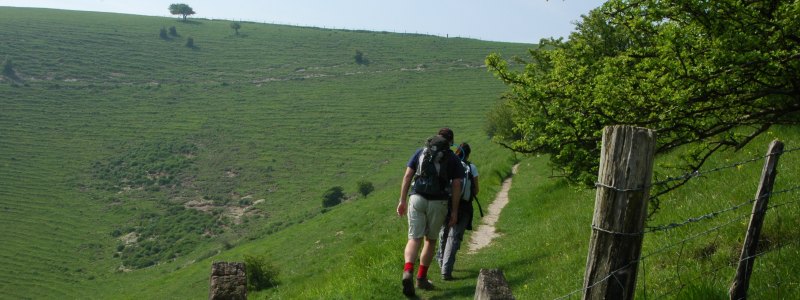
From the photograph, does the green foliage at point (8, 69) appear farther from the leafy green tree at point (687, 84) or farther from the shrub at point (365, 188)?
the leafy green tree at point (687, 84)

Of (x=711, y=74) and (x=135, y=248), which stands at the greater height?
(x=711, y=74)

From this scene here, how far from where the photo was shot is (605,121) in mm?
9047

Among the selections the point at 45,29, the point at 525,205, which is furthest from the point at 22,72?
the point at 525,205

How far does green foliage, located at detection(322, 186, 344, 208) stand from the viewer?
258 ft

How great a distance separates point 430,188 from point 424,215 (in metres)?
0.44

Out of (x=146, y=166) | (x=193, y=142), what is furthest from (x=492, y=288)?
(x=193, y=142)

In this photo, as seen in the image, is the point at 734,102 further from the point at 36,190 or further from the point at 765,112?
the point at 36,190

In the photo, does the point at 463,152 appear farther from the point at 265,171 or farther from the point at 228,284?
the point at 265,171

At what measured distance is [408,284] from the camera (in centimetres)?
999

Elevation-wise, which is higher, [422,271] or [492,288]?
[492,288]

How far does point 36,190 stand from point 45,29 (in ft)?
A: 249

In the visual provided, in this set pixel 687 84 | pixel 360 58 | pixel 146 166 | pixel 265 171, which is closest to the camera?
pixel 687 84

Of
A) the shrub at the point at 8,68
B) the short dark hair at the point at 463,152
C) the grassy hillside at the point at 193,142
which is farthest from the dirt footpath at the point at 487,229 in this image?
the shrub at the point at 8,68

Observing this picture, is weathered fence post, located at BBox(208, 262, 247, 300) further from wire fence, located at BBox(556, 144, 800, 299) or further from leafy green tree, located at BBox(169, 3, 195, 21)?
leafy green tree, located at BBox(169, 3, 195, 21)
